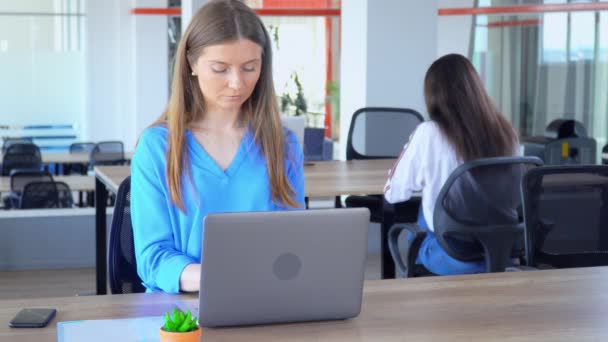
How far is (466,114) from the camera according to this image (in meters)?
4.03

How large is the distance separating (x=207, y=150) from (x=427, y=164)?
186cm

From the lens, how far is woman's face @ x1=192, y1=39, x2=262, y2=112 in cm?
229

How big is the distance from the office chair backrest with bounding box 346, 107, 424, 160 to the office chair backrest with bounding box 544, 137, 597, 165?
3.45 metres

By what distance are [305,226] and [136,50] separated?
12.5 meters

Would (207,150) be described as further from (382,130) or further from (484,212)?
(382,130)

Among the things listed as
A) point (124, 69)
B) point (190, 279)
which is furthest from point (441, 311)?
point (124, 69)

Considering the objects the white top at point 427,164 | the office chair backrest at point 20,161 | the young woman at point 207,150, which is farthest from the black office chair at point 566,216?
the office chair backrest at point 20,161

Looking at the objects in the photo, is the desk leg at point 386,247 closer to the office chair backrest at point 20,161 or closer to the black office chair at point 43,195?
the black office chair at point 43,195

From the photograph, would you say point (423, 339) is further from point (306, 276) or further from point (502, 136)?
point (502, 136)

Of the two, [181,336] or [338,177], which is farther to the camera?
[338,177]

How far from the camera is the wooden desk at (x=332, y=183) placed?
4.67 metres

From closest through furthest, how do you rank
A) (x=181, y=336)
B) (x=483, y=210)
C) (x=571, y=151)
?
(x=181, y=336) → (x=483, y=210) → (x=571, y=151)

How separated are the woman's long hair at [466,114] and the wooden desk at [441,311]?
1.51 metres


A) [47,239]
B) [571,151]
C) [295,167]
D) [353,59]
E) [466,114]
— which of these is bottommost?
[47,239]
